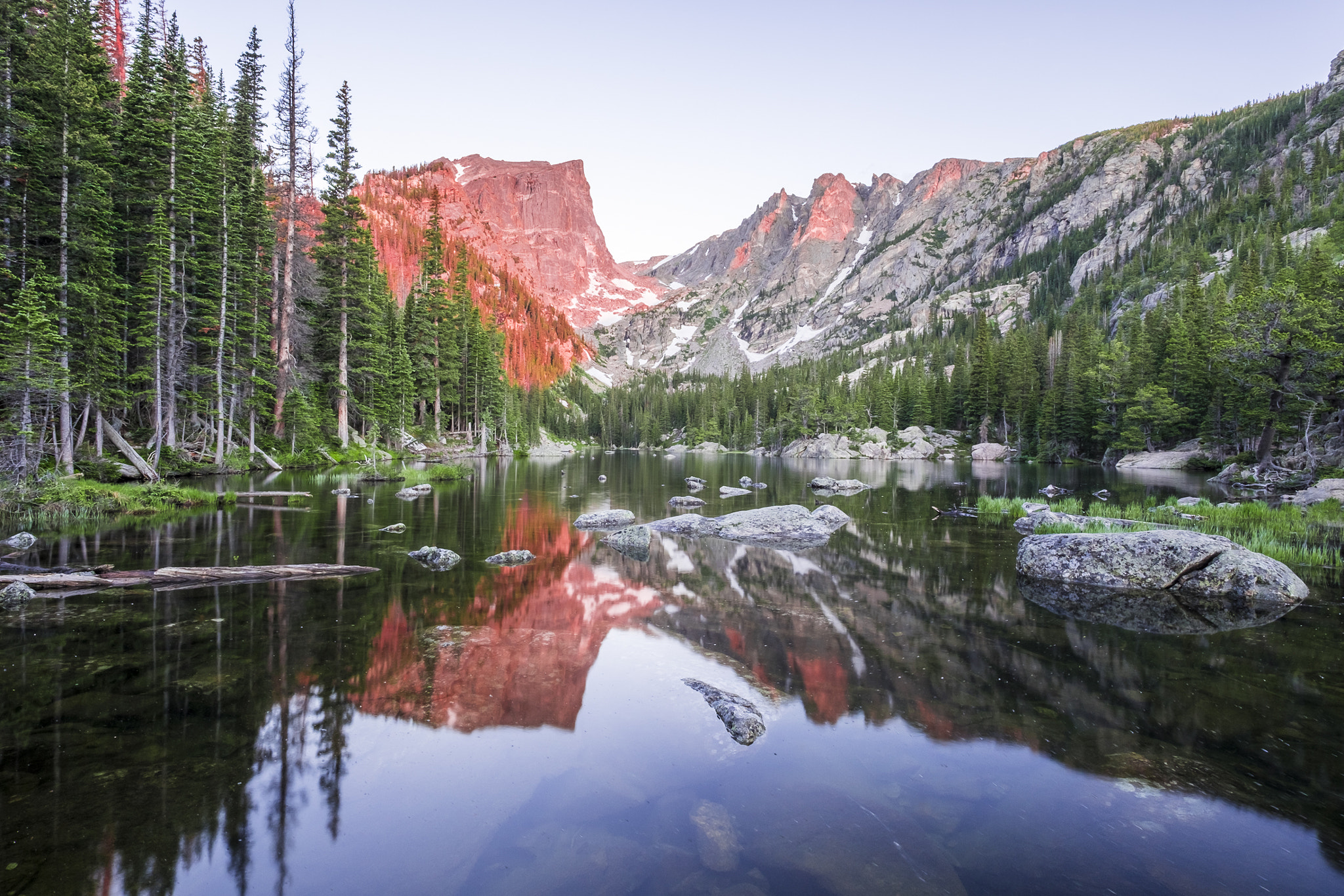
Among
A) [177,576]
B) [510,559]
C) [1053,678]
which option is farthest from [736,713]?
[177,576]

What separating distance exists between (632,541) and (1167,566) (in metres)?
12.4

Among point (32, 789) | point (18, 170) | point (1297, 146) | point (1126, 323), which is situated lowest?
point (32, 789)

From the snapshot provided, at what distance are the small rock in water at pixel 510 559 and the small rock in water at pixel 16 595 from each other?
758 centimetres

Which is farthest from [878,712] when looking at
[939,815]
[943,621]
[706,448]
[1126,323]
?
[706,448]

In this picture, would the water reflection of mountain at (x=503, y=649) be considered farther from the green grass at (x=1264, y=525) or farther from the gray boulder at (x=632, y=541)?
the green grass at (x=1264, y=525)

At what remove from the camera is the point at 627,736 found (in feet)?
19.4

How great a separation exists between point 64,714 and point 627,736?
224 inches

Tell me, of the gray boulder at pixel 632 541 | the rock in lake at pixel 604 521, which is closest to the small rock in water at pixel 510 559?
the gray boulder at pixel 632 541

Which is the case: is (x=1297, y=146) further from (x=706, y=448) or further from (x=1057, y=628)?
(x=1057, y=628)

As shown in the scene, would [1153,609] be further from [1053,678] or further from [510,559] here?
[510,559]

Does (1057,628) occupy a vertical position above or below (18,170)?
below

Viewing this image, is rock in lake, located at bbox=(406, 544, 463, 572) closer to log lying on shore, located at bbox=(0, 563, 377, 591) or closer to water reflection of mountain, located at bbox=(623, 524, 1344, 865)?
log lying on shore, located at bbox=(0, 563, 377, 591)

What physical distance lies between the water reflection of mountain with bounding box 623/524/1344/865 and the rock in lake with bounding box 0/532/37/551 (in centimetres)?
1459

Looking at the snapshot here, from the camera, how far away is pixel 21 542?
42.7ft
